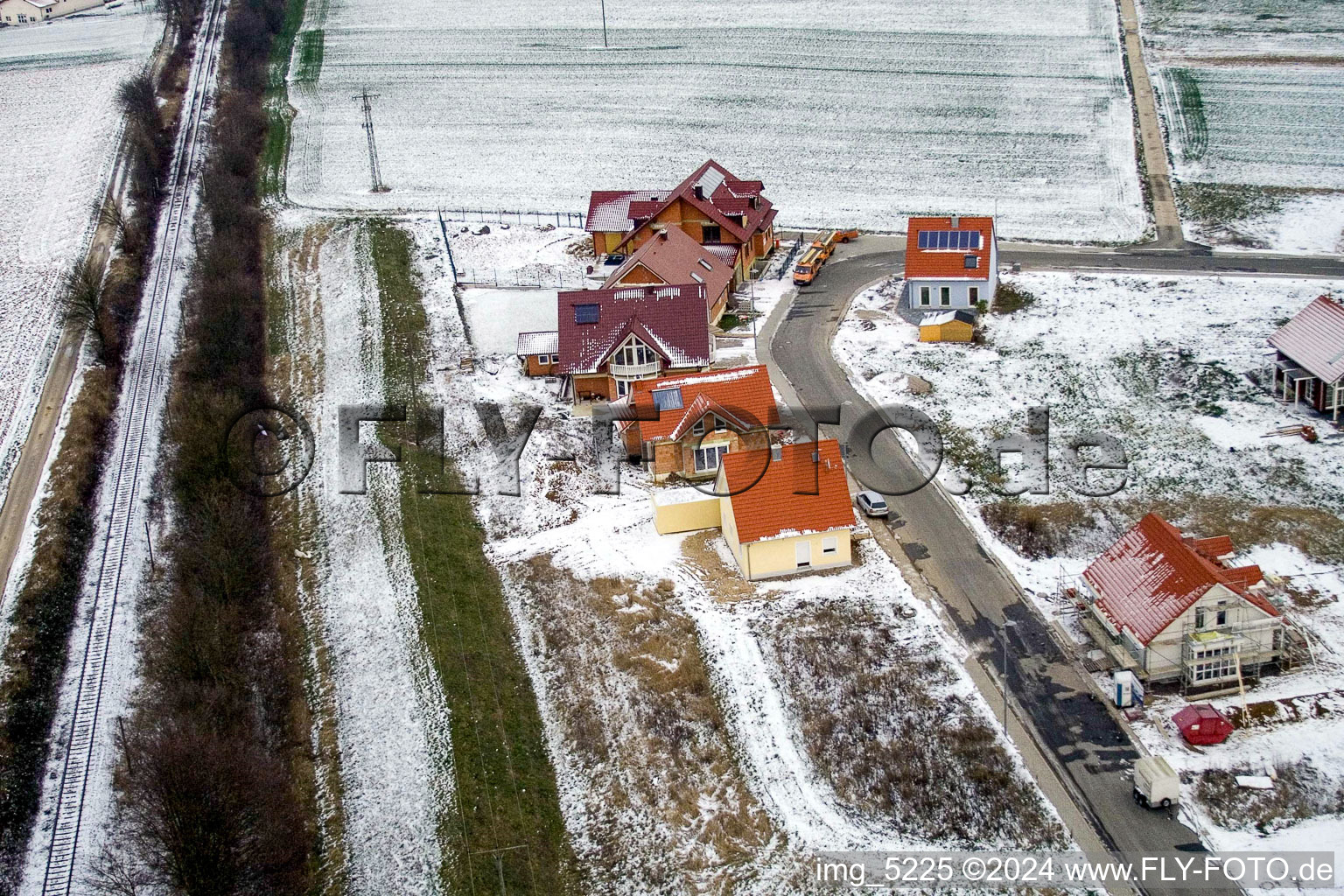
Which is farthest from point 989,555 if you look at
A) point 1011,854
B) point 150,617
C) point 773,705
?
point 150,617

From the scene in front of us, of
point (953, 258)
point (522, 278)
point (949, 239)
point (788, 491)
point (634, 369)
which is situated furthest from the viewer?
point (522, 278)

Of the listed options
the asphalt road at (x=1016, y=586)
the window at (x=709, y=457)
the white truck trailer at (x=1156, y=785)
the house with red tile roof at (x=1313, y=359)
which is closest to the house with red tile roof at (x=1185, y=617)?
the asphalt road at (x=1016, y=586)

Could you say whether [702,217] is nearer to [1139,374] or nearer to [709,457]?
[709,457]

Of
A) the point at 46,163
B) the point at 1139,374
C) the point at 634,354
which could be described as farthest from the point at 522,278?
the point at 46,163

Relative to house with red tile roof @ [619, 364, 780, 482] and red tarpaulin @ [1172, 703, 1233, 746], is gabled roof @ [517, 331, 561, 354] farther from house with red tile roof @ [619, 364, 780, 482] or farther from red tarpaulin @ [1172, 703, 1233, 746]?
red tarpaulin @ [1172, 703, 1233, 746]

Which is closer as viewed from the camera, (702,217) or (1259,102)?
(702,217)

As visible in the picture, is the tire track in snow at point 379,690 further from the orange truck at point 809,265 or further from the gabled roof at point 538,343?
the orange truck at point 809,265
